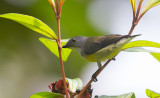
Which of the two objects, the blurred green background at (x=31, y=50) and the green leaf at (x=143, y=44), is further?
the blurred green background at (x=31, y=50)

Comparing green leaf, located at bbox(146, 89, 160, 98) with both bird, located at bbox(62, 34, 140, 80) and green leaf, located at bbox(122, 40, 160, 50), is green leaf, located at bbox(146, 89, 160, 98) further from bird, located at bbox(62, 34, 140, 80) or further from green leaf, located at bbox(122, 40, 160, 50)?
bird, located at bbox(62, 34, 140, 80)

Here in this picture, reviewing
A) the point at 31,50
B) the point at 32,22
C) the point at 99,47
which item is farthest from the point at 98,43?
the point at 31,50

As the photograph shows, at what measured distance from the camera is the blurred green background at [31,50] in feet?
14.0

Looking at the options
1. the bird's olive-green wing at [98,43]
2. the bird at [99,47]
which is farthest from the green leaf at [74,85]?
the bird's olive-green wing at [98,43]

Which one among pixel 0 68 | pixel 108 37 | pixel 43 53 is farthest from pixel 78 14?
pixel 108 37

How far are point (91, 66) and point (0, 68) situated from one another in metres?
1.34

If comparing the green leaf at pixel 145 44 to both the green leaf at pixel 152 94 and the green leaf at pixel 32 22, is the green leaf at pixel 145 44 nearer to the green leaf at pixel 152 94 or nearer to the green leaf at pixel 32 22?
the green leaf at pixel 152 94

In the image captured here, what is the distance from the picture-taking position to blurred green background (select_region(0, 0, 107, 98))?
425cm

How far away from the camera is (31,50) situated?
4691mm

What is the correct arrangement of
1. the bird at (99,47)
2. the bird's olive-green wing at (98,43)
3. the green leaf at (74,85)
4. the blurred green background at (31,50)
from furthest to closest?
the blurred green background at (31,50)
the bird's olive-green wing at (98,43)
the bird at (99,47)
the green leaf at (74,85)

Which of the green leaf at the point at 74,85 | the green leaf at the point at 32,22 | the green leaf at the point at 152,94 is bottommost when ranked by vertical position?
the green leaf at the point at 152,94

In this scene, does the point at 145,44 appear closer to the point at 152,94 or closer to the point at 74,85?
the point at 152,94

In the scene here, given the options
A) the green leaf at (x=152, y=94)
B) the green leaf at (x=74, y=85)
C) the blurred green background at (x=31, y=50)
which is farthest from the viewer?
the blurred green background at (x=31, y=50)

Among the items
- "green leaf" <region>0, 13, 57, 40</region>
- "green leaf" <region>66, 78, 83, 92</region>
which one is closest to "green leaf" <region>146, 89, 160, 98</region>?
"green leaf" <region>66, 78, 83, 92</region>
